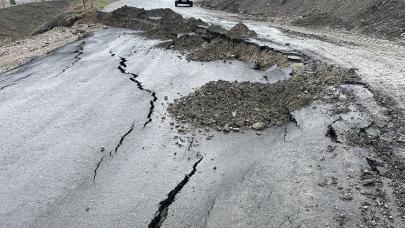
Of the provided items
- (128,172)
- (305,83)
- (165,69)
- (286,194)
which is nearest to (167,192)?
(128,172)

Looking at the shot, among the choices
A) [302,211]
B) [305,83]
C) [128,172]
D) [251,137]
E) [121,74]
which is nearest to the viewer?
[302,211]

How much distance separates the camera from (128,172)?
5875 mm

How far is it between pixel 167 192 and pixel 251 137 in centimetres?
193

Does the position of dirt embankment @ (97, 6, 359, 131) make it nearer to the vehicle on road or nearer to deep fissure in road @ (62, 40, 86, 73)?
deep fissure in road @ (62, 40, 86, 73)

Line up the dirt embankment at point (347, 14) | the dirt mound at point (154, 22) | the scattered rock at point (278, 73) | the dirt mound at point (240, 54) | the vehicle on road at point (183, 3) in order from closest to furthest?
the scattered rock at point (278, 73) → the dirt mound at point (240, 54) → the dirt embankment at point (347, 14) → the dirt mound at point (154, 22) → the vehicle on road at point (183, 3)

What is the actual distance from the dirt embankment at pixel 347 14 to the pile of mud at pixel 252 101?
6035mm

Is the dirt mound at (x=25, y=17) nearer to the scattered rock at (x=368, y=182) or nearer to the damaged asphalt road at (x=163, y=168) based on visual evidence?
the damaged asphalt road at (x=163, y=168)

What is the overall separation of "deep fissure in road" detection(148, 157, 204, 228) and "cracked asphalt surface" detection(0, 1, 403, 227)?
0.01 meters

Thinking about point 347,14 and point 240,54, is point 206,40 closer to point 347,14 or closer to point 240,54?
point 240,54

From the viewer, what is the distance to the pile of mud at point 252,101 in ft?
23.4

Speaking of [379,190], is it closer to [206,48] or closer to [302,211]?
[302,211]

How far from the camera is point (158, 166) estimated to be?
6016 mm

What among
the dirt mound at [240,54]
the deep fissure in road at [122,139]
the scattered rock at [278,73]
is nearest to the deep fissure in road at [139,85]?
the deep fissure in road at [122,139]

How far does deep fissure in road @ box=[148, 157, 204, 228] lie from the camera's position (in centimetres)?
470
